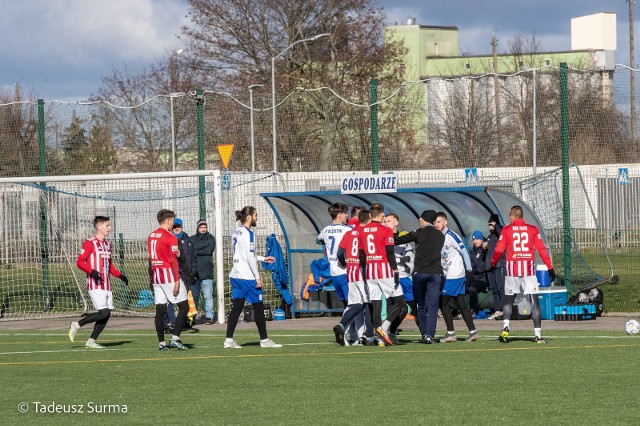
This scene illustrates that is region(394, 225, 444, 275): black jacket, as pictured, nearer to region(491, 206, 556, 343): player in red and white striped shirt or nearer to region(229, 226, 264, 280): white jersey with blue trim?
region(491, 206, 556, 343): player in red and white striped shirt

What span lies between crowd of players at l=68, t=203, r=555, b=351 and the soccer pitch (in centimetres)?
45

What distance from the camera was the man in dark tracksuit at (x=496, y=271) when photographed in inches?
792

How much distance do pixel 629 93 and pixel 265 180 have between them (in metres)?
7.71

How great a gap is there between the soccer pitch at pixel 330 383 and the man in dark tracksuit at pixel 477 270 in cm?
409

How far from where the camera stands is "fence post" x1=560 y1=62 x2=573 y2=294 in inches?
800

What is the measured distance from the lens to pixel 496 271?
20266 mm

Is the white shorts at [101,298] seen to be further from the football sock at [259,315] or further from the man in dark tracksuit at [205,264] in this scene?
the man in dark tracksuit at [205,264]

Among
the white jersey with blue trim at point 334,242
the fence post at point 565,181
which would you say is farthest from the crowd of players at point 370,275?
the fence post at point 565,181

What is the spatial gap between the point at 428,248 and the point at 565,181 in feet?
20.3

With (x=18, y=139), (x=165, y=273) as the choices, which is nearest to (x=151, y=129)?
(x=18, y=139)

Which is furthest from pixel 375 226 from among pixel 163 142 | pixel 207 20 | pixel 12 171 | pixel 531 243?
pixel 207 20

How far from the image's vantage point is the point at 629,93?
21047 millimetres

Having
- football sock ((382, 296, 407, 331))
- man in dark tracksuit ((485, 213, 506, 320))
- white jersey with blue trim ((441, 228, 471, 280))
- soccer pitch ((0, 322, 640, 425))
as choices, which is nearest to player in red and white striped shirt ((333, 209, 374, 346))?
football sock ((382, 296, 407, 331))

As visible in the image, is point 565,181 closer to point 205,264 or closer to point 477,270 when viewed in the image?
point 477,270
